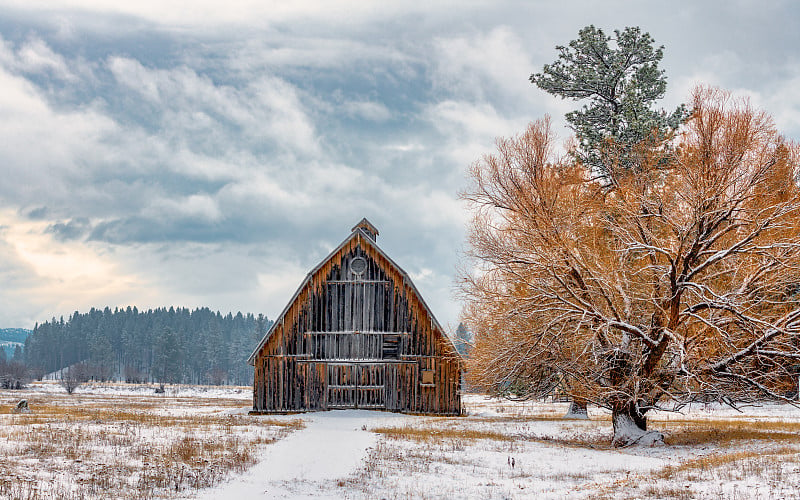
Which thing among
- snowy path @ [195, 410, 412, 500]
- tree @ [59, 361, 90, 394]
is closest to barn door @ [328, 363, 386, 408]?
snowy path @ [195, 410, 412, 500]

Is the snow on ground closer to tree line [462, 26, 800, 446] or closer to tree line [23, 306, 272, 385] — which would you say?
tree line [462, 26, 800, 446]

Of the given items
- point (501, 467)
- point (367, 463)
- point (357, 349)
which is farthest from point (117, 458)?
point (357, 349)

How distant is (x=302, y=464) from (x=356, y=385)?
18.7m

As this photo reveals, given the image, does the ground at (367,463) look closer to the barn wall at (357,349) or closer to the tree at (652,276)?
the tree at (652,276)

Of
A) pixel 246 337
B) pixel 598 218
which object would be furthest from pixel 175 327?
pixel 598 218

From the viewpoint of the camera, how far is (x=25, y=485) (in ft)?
38.8

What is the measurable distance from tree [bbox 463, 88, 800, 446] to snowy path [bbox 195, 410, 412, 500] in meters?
5.89

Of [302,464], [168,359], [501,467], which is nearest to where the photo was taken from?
[302,464]

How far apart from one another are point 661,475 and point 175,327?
188m

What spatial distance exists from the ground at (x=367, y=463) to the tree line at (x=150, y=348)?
4756 inches

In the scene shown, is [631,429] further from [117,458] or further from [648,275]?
[117,458]

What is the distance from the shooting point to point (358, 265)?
115 ft

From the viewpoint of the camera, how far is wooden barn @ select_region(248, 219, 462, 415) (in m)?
34.4

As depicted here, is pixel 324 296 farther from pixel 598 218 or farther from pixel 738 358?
pixel 738 358
